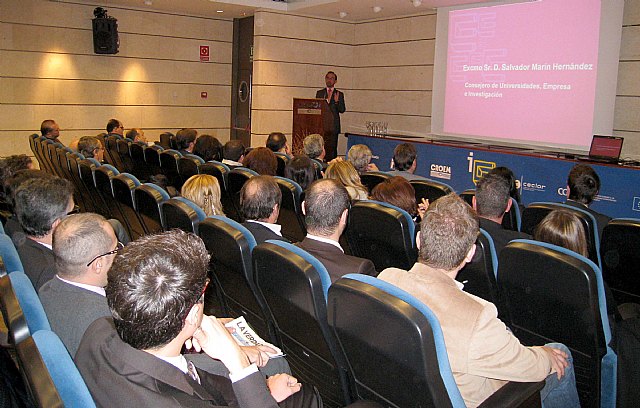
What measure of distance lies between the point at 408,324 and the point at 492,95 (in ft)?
25.7

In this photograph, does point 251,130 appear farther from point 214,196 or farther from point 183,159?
point 214,196

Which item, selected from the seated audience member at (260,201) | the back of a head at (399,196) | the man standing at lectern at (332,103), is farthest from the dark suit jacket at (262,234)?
the man standing at lectern at (332,103)

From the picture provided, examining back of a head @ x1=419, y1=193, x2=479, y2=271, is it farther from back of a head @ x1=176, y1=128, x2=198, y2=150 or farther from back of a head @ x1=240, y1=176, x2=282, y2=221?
back of a head @ x1=176, y1=128, x2=198, y2=150

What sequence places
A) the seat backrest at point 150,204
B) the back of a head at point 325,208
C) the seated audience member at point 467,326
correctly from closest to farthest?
the seated audience member at point 467,326, the back of a head at point 325,208, the seat backrest at point 150,204

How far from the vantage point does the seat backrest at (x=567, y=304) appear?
235 cm

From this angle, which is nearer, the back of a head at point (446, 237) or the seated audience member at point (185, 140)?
the back of a head at point (446, 237)

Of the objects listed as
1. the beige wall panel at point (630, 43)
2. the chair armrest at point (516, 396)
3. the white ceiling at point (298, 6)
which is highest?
the white ceiling at point (298, 6)

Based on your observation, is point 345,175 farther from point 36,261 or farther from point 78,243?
point 78,243

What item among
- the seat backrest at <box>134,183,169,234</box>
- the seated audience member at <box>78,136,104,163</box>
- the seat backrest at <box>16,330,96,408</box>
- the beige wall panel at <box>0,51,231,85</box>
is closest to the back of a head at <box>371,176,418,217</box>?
the seat backrest at <box>134,183,169,234</box>

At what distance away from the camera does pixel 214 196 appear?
153 inches

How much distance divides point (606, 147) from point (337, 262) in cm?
545

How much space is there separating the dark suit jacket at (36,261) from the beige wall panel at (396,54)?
859 cm

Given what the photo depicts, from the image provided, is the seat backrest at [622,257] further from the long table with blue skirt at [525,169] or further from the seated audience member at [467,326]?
the long table with blue skirt at [525,169]

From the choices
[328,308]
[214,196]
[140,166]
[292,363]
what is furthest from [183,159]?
[328,308]
